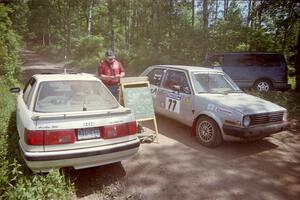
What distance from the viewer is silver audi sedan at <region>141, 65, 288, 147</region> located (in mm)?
5977

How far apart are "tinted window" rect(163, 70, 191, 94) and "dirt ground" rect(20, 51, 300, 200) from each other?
136cm

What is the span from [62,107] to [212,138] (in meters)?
3.48

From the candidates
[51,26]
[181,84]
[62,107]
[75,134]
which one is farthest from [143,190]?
[51,26]

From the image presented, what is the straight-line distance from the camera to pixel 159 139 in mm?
7121

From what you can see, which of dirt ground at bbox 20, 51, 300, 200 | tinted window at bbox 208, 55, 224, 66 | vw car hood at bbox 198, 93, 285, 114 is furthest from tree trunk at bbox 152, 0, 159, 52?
dirt ground at bbox 20, 51, 300, 200

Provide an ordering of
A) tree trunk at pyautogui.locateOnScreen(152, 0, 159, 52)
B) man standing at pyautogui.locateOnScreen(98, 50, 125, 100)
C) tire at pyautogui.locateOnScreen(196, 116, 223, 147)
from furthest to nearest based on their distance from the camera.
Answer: tree trunk at pyautogui.locateOnScreen(152, 0, 159, 52)
man standing at pyautogui.locateOnScreen(98, 50, 125, 100)
tire at pyautogui.locateOnScreen(196, 116, 223, 147)

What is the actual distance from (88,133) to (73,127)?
0.27 meters

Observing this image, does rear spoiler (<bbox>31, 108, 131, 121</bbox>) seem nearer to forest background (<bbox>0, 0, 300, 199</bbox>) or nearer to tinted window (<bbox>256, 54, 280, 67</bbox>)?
forest background (<bbox>0, 0, 300, 199</bbox>)

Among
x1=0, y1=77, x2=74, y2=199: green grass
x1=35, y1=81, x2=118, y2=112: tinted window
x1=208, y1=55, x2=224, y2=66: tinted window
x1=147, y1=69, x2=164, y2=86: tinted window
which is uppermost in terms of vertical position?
x1=208, y1=55, x2=224, y2=66: tinted window

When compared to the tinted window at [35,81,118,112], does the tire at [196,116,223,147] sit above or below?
below

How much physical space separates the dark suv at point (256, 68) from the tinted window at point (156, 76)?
18.4ft

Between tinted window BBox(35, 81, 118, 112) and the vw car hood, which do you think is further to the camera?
the vw car hood

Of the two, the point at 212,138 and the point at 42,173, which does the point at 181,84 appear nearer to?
the point at 212,138

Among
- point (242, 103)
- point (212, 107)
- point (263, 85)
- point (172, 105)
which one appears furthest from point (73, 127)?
point (263, 85)
